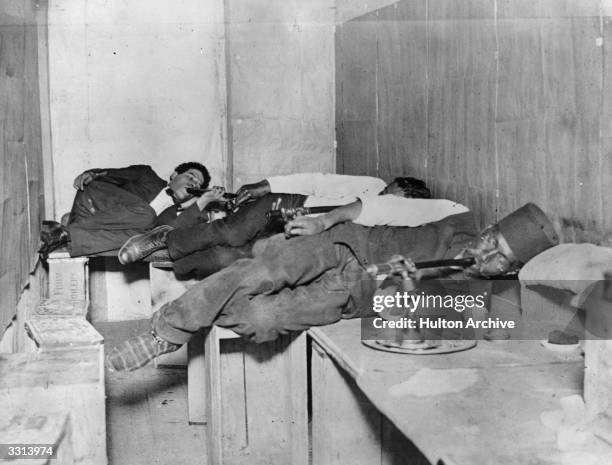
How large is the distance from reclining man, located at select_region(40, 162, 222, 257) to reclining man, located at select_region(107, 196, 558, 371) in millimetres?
1244

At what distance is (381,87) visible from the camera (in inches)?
171

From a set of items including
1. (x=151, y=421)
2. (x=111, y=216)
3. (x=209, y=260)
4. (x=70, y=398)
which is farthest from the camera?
(x=111, y=216)

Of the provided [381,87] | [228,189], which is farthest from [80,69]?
[381,87]

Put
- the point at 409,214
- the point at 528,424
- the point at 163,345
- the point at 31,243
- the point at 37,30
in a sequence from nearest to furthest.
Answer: the point at 528,424, the point at 163,345, the point at 409,214, the point at 31,243, the point at 37,30

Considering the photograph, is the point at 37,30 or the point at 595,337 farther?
the point at 37,30

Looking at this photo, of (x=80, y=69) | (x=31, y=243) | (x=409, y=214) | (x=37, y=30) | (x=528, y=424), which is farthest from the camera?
(x=80, y=69)

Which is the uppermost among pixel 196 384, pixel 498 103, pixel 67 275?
pixel 498 103

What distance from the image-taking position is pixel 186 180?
14.5ft

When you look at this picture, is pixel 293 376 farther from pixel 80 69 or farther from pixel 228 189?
pixel 80 69

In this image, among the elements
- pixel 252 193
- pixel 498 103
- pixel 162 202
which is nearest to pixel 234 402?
pixel 252 193

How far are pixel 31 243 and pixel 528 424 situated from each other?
2.91 m

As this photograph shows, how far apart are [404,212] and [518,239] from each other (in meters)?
0.79

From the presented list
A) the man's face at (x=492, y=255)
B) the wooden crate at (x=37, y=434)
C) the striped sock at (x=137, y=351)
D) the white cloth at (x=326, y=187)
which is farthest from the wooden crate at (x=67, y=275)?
the man's face at (x=492, y=255)

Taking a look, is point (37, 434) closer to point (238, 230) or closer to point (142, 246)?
Answer: point (238, 230)
